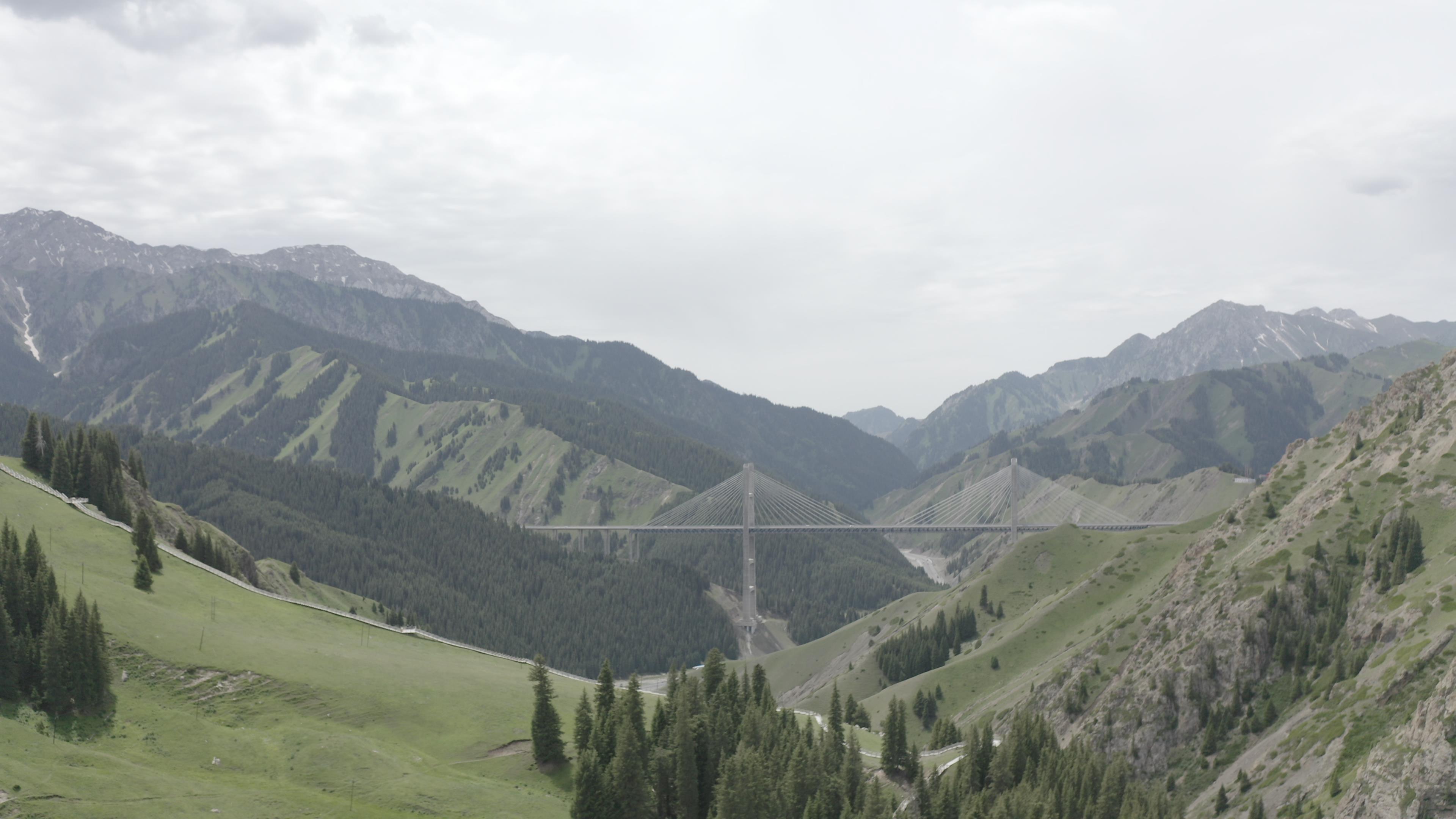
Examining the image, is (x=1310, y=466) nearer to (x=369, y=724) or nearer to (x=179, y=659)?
(x=369, y=724)

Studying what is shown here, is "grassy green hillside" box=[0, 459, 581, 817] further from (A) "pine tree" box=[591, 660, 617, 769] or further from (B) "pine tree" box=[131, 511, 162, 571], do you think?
Answer: (A) "pine tree" box=[591, 660, 617, 769]

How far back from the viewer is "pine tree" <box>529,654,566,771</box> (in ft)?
247

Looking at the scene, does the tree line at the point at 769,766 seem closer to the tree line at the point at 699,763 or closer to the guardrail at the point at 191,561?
the tree line at the point at 699,763

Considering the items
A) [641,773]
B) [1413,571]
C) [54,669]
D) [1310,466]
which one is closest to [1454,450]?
[1413,571]

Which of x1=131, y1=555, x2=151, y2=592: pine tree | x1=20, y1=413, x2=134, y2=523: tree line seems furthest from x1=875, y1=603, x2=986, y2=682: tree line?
x1=131, y1=555, x2=151, y2=592: pine tree

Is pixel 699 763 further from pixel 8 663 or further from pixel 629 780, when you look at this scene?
pixel 8 663

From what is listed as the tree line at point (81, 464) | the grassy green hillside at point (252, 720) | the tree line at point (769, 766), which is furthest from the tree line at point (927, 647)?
the tree line at point (81, 464)

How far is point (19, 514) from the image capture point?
315 feet

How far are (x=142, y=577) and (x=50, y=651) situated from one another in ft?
85.0

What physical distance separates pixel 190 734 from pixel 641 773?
97.8ft

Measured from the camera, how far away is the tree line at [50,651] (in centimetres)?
6500

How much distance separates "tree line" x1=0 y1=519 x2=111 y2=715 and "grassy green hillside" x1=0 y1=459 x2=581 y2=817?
1.88 m

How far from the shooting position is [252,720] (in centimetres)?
7238

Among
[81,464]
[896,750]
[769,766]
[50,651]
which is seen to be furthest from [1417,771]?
[81,464]
